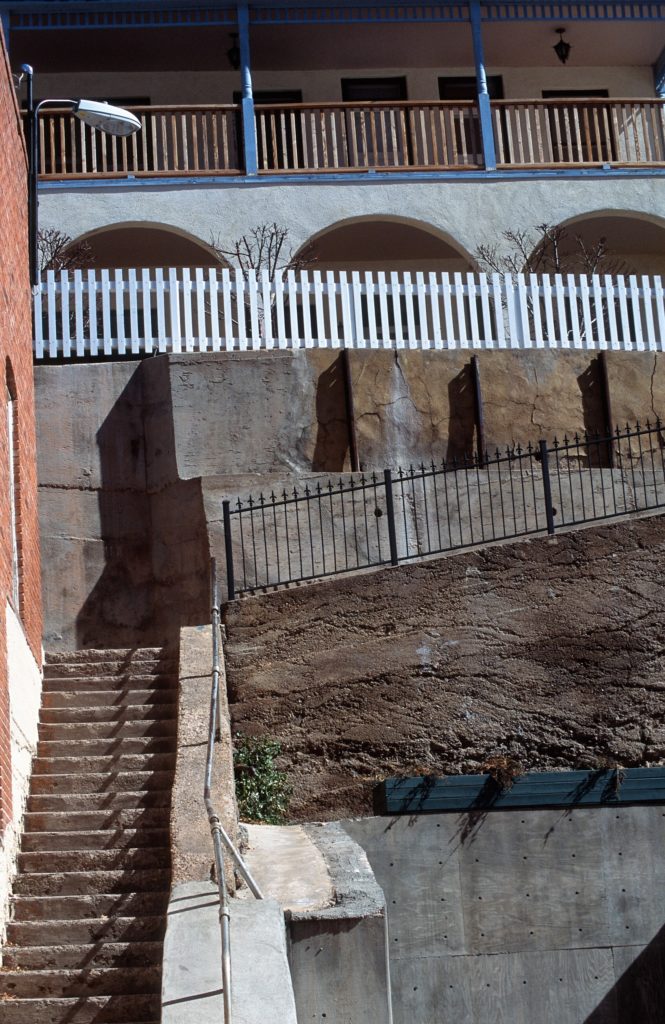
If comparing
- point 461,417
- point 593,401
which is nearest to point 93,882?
point 461,417

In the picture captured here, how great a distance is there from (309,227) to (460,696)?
935 cm

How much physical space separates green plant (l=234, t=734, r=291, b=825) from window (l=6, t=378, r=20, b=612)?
219 centimetres

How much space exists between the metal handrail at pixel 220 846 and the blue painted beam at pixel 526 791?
174cm

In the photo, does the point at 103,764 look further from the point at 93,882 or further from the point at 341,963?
the point at 341,963

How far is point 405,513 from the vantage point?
13742 millimetres

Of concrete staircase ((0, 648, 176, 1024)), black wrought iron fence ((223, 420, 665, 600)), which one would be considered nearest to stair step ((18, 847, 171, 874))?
concrete staircase ((0, 648, 176, 1024))

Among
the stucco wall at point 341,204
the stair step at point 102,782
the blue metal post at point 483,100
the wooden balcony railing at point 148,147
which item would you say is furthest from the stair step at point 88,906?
the blue metal post at point 483,100

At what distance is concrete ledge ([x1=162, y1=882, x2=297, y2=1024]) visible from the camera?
6688 millimetres

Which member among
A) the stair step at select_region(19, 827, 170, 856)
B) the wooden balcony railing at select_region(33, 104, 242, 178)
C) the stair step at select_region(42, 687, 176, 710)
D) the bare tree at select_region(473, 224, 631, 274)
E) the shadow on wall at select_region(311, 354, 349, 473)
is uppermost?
the wooden balcony railing at select_region(33, 104, 242, 178)

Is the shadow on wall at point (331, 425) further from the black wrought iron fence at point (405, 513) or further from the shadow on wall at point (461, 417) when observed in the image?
the shadow on wall at point (461, 417)

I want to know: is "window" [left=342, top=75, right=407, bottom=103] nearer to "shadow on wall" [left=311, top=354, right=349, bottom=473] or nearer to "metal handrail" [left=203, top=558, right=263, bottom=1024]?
"shadow on wall" [left=311, top=354, right=349, bottom=473]

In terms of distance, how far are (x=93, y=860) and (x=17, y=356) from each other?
15.1ft

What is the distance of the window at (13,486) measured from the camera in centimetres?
1145

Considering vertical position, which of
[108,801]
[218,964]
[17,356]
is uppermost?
[17,356]
